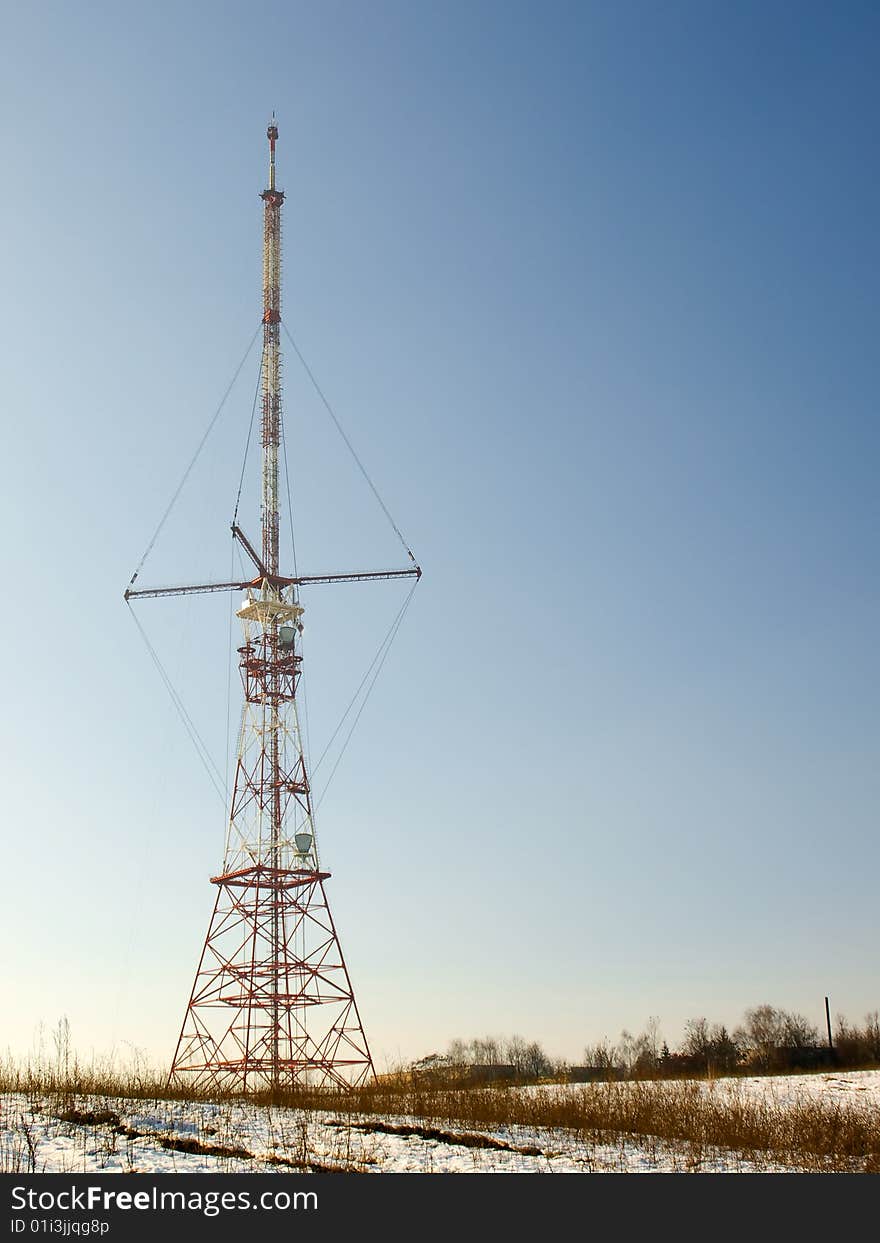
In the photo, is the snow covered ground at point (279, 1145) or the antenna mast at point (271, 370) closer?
the snow covered ground at point (279, 1145)

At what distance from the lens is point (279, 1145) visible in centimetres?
2050

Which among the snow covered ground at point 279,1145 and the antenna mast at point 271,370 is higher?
the antenna mast at point 271,370

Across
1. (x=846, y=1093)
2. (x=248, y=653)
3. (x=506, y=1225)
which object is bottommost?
(x=846, y=1093)

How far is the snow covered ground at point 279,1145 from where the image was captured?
18.0 meters

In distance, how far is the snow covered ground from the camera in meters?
18.0

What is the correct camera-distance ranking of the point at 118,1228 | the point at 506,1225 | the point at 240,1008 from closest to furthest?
the point at 118,1228
the point at 506,1225
the point at 240,1008

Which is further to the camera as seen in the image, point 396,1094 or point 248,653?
point 248,653

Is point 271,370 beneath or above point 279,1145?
above

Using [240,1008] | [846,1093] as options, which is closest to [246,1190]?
[846,1093]

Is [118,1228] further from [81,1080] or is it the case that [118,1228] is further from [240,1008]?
[240,1008]

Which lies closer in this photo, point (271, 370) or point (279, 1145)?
point (279, 1145)

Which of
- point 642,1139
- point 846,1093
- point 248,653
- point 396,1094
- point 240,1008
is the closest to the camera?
point 642,1139

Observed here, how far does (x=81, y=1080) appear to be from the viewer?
1022 inches

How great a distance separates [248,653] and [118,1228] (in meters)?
39.3
